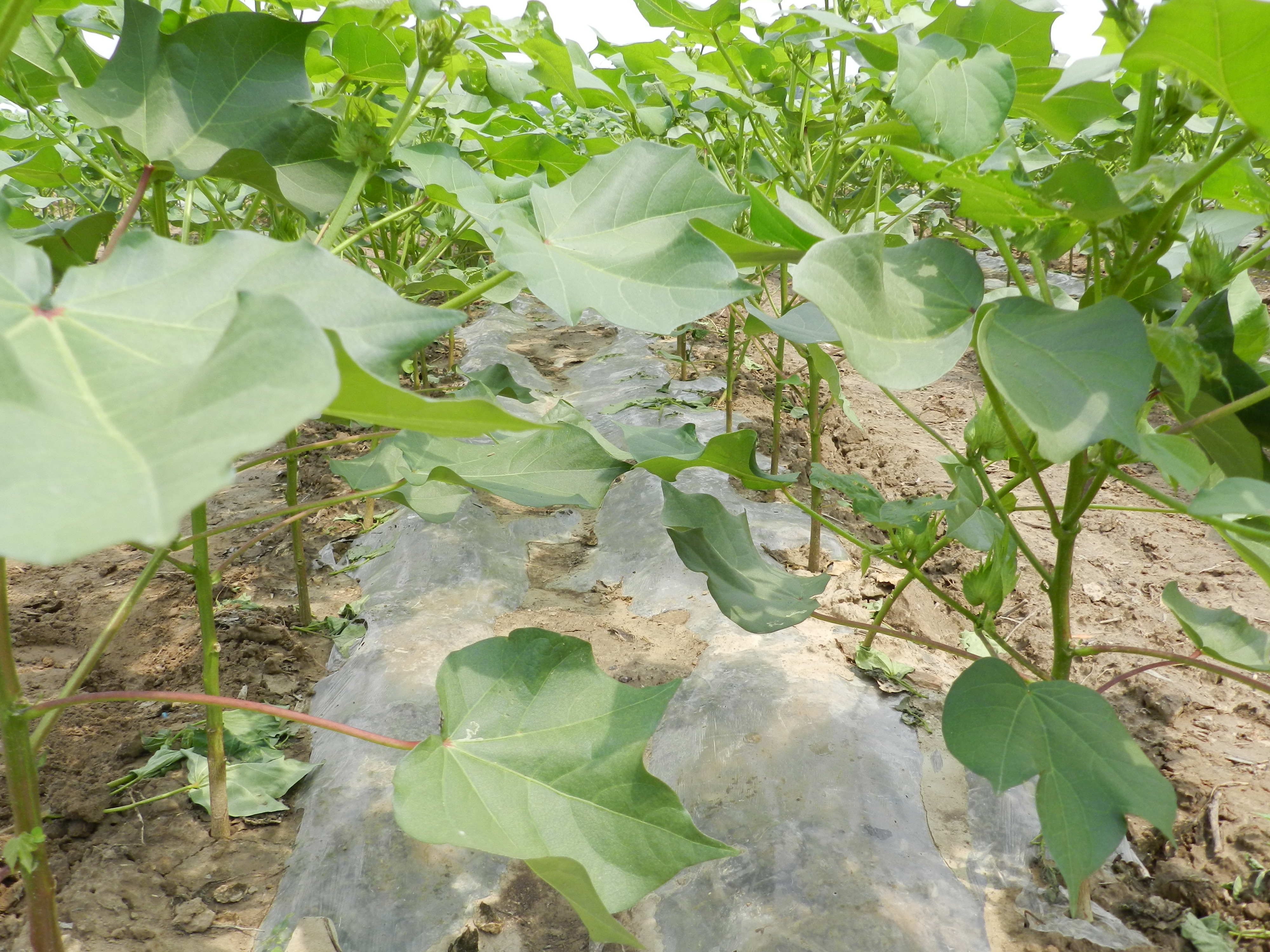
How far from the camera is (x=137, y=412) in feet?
1.18

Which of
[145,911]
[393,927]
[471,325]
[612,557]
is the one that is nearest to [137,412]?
[393,927]

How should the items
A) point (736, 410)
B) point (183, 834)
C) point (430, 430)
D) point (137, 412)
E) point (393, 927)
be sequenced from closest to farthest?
point (137, 412)
point (430, 430)
point (393, 927)
point (183, 834)
point (736, 410)

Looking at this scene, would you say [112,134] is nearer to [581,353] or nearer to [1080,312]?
[1080,312]

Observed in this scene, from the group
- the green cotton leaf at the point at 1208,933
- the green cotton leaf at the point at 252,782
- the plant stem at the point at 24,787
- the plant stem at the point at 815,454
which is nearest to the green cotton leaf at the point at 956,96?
the plant stem at the point at 24,787

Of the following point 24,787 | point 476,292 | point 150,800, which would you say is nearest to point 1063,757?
point 476,292

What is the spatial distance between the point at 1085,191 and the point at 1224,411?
0.83ft

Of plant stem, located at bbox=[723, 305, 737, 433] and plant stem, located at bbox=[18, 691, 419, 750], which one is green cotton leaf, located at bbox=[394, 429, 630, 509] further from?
plant stem, located at bbox=[723, 305, 737, 433]

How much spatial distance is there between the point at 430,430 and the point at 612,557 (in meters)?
1.89

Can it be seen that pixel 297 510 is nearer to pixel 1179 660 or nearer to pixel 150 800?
pixel 150 800

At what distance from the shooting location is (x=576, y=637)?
1.67 metres

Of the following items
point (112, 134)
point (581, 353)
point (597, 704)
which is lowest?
point (581, 353)

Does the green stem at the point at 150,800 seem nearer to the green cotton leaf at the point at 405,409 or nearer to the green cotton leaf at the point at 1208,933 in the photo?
the green cotton leaf at the point at 405,409

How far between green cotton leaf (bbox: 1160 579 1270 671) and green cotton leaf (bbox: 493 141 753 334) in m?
0.54

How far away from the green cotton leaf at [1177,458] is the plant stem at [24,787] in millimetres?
854
